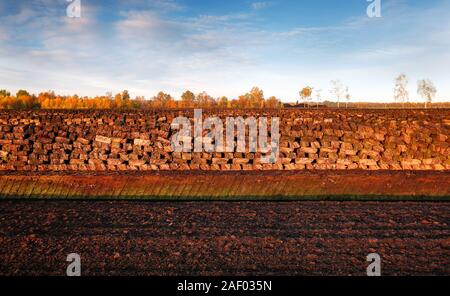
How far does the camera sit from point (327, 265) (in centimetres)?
624

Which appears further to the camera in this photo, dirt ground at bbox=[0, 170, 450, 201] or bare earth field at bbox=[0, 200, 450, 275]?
dirt ground at bbox=[0, 170, 450, 201]

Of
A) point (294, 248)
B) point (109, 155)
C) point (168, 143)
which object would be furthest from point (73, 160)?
point (294, 248)

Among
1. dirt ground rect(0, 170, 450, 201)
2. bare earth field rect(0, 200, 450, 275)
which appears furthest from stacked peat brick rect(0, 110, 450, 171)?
bare earth field rect(0, 200, 450, 275)

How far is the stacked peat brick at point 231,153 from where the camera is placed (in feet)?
47.6

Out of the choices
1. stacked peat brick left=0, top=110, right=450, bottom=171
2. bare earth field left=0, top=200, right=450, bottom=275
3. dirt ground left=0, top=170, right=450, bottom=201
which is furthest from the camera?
stacked peat brick left=0, top=110, right=450, bottom=171

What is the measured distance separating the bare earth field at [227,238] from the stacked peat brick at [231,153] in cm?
394

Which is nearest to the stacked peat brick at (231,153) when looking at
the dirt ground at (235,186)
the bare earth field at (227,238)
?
the dirt ground at (235,186)

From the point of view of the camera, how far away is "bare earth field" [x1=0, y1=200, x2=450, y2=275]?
20.5ft

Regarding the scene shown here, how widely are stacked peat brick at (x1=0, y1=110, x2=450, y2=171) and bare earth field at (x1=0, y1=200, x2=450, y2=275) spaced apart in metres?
3.94

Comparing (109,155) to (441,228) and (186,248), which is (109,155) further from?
(441,228)

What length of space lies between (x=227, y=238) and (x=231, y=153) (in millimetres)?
7290

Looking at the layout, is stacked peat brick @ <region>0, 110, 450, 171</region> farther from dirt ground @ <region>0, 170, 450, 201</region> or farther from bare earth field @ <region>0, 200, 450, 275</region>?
bare earth field @ <region>0, 200, 450, 275</region>

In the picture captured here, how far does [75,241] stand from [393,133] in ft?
40.7

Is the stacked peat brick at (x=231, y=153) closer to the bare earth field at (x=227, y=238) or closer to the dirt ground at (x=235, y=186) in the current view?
the dirt ground at (x=235, y=186)
